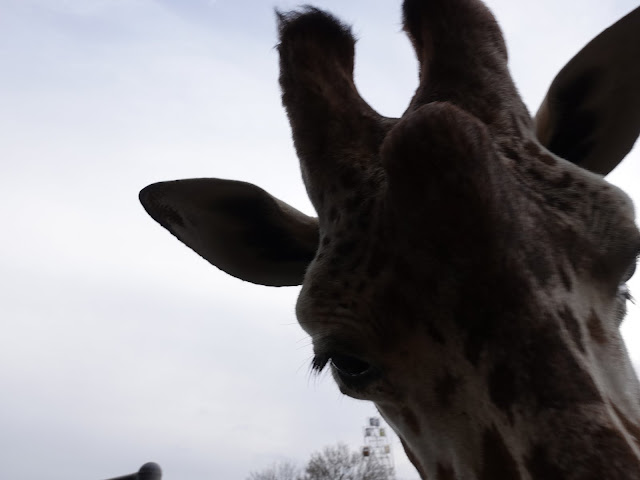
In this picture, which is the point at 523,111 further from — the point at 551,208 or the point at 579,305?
the point at 579,305

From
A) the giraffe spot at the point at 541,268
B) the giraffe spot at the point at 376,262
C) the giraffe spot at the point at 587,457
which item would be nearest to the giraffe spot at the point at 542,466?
the giraffe spot at the point at 587,457

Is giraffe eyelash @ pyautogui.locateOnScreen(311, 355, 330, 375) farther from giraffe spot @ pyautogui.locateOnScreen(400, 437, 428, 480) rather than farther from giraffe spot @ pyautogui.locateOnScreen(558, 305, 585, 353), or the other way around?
giraffe spot @ pyautogui.locateOnScreen(558, 305, 585, 353)

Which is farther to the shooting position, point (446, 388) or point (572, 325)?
point (446, 388)

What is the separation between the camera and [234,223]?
2688 mm

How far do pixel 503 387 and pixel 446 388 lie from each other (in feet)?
0.61

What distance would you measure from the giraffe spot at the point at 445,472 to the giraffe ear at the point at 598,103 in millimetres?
1438

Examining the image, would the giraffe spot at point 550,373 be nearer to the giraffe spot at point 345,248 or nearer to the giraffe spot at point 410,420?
the giraffe spot at point 410,420

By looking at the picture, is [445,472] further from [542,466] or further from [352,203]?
[352,203]

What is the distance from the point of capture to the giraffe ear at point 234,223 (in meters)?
2.63

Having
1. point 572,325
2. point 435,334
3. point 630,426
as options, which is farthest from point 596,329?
point 435,334

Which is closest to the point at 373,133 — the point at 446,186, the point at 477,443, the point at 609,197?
the point at 446,186

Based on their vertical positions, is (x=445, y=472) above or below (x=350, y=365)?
below

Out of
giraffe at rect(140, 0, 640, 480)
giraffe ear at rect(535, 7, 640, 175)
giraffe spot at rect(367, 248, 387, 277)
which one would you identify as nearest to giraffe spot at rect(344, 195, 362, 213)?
giraffe at rect(140, 0, 640, 480)

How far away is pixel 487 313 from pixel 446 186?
0.33 metres
